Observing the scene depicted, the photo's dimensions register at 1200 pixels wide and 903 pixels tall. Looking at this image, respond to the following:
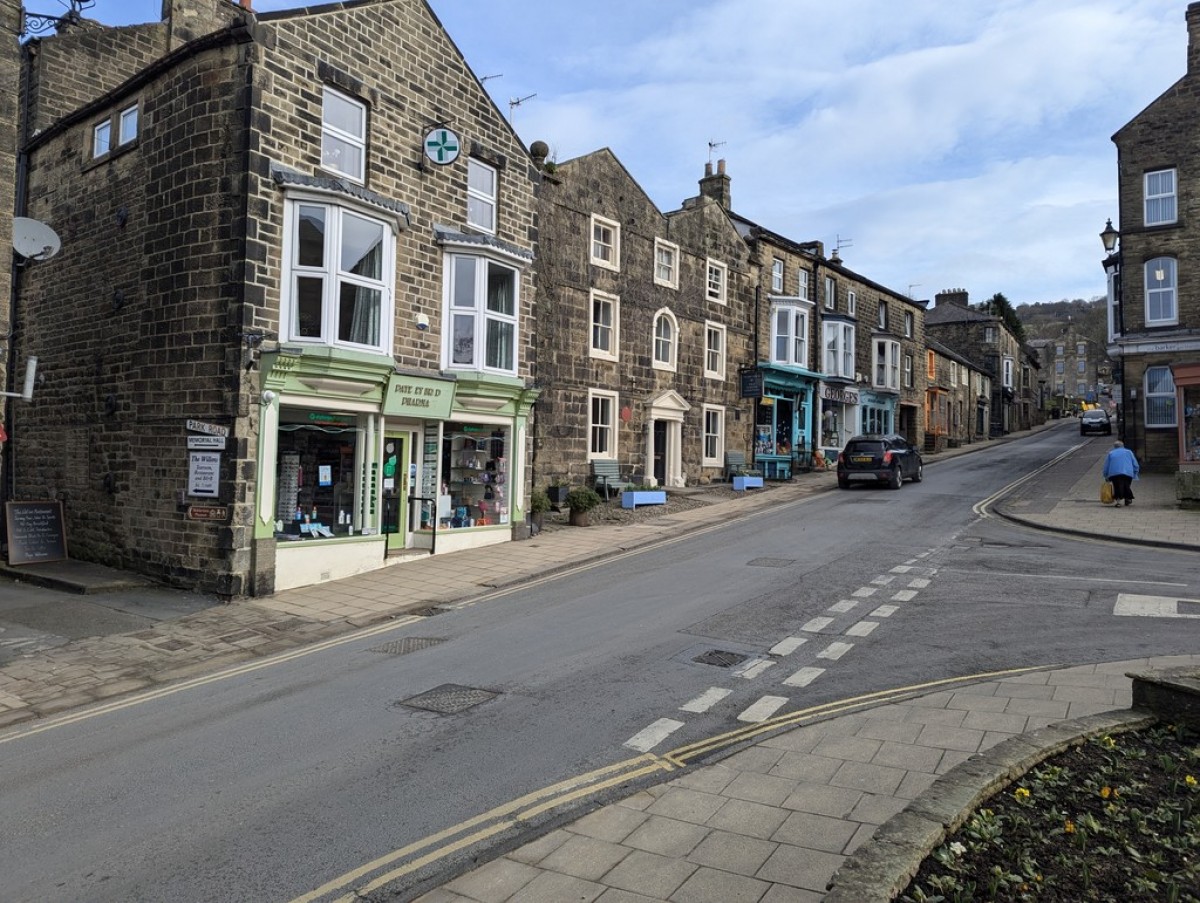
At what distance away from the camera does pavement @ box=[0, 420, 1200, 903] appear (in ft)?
12.3

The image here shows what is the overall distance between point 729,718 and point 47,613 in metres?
9.08

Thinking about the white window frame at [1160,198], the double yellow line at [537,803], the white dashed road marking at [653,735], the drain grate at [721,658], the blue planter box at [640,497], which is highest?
the white window frame at [1160,198]

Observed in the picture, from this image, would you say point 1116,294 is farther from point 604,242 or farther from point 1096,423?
point 1096,423

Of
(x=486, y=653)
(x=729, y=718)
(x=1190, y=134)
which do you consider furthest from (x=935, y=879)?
(x=1190, y=134)

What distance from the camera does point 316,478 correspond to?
506 inches

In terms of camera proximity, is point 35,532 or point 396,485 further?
point 396,485

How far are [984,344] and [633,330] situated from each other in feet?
146

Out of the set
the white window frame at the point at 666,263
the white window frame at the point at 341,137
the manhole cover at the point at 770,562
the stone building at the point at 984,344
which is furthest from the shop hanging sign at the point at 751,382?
the stone building at the point at 984,344

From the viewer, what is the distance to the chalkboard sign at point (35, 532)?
13.1 meters

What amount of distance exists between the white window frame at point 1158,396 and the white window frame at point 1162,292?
5.41ft

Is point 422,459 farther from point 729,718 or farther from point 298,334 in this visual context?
point 729,718

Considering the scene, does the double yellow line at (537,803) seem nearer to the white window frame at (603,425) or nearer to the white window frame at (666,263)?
the white window frame at (603,425)

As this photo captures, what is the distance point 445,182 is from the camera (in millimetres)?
14977

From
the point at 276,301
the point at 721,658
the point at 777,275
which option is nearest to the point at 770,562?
the point at 721,658
